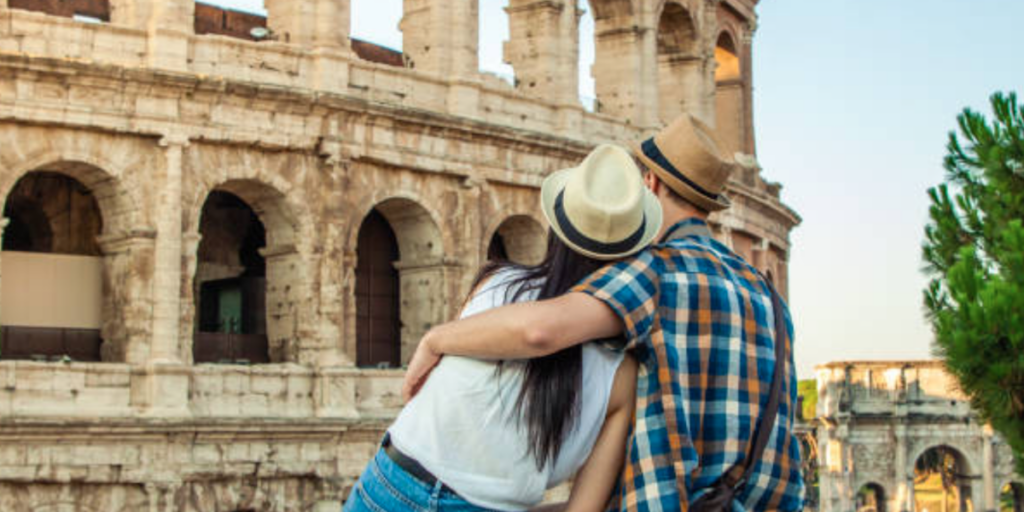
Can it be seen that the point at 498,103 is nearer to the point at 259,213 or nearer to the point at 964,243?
the point at 259,213

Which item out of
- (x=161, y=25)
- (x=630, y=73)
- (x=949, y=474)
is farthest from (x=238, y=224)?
(x=949, y=474)

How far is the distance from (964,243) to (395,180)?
906 centimetres

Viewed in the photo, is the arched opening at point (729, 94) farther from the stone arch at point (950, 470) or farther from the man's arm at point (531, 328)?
the man's arm at point (531, 328)

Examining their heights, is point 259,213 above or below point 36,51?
below

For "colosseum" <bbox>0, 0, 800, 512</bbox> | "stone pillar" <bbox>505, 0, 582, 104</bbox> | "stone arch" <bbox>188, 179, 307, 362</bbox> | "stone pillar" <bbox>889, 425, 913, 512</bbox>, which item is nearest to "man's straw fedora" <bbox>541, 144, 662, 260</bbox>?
"colosseum" <bbox>0, 0, 800, 512</bbox>

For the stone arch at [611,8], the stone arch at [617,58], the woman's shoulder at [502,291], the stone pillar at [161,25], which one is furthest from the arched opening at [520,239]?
the woman's shoulder at [502,291]

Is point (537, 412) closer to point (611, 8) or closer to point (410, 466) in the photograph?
point (410, 466)

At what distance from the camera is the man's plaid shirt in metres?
3.69

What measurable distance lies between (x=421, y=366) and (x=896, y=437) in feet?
120

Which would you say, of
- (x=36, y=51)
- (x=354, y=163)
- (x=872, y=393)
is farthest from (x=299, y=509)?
(x=872, y=393)

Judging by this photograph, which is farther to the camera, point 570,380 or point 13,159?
point 13,159

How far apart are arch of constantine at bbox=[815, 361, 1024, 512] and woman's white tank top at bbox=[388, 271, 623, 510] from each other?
→ 3536 centimetres

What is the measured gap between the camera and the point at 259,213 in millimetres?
19844

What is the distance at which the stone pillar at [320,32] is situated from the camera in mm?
19516
